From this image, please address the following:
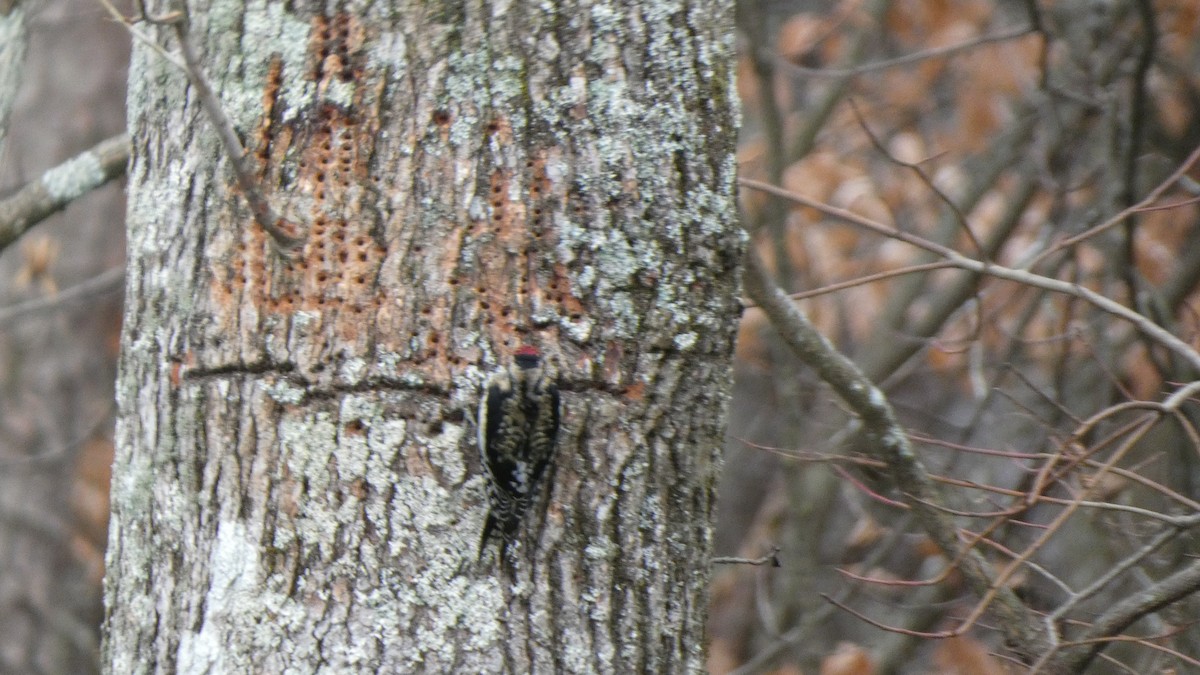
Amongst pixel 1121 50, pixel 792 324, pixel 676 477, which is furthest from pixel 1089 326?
pixel 676 477

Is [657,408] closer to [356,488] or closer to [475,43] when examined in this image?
[356,488]

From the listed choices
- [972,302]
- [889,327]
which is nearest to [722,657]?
[889,327]

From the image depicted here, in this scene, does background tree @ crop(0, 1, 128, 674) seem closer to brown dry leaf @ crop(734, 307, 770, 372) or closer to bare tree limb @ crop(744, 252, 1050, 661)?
brown dry leaf @ crop(734, 307, 770, 372)

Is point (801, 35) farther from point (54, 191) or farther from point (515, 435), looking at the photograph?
point (515, 435)

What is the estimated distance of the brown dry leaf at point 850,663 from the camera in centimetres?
416

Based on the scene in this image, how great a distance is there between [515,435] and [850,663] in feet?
9.79

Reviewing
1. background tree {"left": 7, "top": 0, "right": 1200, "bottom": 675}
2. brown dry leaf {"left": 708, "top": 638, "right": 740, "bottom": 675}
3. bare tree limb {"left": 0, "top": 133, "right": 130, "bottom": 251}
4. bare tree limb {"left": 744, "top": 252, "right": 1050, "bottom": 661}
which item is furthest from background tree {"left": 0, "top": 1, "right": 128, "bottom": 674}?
bare tree limb {"left": 744, "top": 252, "right": 1050, "bottom": 661}

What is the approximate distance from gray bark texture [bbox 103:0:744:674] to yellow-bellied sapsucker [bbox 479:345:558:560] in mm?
27

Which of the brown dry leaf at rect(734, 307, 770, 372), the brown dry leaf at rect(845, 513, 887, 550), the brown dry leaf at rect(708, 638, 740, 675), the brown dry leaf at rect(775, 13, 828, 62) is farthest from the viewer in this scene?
the brown dry leaf at rect(708, 638, 740, 675)

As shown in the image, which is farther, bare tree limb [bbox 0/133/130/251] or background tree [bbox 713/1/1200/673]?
background tree [bbox 713/1/1200/673]

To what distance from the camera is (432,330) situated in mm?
1671

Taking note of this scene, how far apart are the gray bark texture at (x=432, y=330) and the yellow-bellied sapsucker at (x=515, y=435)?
3 centimetres

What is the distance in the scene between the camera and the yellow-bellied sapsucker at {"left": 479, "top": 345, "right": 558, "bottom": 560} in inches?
62.2

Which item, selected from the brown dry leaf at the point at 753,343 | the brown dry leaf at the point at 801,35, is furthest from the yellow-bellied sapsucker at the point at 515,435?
the brown dry leaf at the point at 801,35
